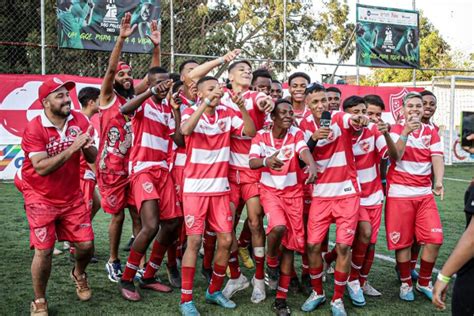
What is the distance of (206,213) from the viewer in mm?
4816

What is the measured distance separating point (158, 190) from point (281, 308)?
165cm

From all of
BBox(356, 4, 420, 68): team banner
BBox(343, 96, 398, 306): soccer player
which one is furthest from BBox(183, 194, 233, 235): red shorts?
BBox(356, 4, 420, 68): team banner

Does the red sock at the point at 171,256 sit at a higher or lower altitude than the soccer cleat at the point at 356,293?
higher

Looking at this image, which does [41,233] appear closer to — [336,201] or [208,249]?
[208,249]

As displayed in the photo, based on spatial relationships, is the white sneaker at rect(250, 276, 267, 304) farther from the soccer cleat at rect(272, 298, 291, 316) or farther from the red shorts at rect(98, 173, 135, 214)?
the red shorts at rect(98, 173, 135, 214)

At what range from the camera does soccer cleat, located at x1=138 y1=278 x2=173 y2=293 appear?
5.33 m

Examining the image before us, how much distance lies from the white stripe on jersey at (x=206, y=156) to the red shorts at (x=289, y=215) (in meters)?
0.61

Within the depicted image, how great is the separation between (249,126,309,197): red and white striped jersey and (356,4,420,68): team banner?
11503 mm

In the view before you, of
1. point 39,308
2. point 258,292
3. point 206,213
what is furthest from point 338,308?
point 39,308

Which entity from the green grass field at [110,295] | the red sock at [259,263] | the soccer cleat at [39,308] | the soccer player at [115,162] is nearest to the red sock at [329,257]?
the green grass field at [110,295]

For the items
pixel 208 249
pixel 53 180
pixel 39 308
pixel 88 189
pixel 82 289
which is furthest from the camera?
pixel 88 189

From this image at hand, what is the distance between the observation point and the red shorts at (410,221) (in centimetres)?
536

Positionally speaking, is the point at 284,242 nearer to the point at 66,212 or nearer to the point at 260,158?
the point at 260,158

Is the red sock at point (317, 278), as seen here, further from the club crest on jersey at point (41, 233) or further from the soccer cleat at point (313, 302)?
the club crest on jersey at point (41, 233)
